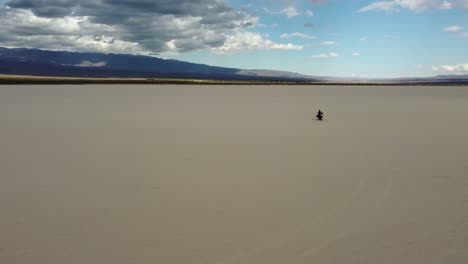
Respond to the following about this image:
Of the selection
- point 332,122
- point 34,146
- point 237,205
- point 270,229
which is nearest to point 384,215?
point 270,229

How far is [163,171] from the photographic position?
31.2 feet

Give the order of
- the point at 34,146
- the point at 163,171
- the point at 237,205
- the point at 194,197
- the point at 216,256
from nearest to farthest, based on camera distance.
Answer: the point at 216,256 < the point at 237,205 < the point at 194,197 < the point at 163,171 < the point at 34,146

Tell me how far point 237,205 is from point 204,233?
4.38 feet

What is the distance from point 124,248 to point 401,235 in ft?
12.4

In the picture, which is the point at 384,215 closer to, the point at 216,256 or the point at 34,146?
the point at 216,256

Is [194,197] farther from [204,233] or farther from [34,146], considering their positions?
[34,146]

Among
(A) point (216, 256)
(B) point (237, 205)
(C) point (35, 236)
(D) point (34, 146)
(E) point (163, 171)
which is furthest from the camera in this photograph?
(D) point (34, 146)

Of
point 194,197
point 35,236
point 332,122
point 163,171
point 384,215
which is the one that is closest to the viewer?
point 35,236

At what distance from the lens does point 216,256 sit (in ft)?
16.7

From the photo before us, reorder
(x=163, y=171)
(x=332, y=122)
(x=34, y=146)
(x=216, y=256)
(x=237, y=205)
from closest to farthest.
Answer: (x=216, y=256) → (x=237, y=205) → (x=163, y=171) → (x=34, y=146) → (x=332, y=122)

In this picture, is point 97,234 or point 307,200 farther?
point 307,200

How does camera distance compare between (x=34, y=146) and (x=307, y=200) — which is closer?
(x=307, y=200)

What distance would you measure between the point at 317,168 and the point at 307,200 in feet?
8.84

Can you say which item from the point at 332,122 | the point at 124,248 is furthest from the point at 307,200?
the point at 332,122
